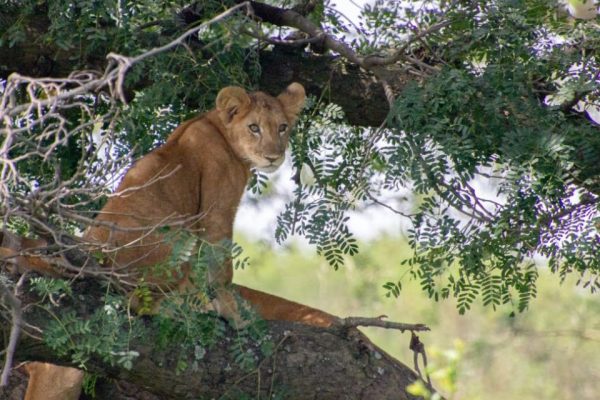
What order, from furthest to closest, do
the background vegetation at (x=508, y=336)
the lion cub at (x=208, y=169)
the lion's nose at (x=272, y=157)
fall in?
the background vegetation at (x=508, y=336) → the lion's nose at (x=272, y=157) → the lion cub at (x=208, y=169)

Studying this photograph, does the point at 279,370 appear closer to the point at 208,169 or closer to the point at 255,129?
the point at 208,169

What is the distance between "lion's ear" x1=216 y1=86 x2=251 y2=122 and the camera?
5453 millimetres

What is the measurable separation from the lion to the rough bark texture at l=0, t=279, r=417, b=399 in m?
0.20

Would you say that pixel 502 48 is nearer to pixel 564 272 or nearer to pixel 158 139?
pixel 564 272

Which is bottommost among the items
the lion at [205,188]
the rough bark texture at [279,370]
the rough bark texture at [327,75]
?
the rough bark texture at [279,370]

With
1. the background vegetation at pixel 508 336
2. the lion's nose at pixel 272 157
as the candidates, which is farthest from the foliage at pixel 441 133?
the background vegetation at pixel 508 336

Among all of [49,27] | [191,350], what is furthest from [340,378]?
[49,27]

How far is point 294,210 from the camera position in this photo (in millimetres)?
4961

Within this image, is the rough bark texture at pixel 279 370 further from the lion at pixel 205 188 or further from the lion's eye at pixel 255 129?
the lion's eye at pixel 255 129

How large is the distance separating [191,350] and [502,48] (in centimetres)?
192

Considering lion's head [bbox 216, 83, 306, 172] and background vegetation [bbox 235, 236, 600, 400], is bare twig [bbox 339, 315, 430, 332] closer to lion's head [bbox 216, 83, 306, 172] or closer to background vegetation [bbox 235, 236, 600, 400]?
lion's head [bbox 216, 83, 306, 172]

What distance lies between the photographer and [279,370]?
456 centimetres

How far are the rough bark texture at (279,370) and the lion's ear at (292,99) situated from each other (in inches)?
51.6

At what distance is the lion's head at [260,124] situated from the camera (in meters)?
5.66
